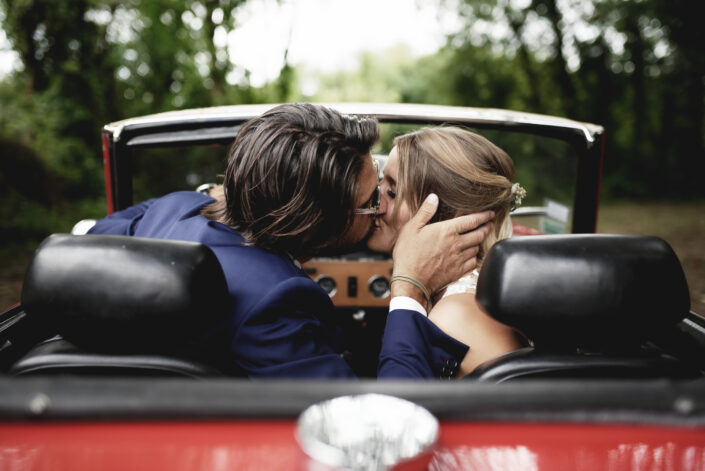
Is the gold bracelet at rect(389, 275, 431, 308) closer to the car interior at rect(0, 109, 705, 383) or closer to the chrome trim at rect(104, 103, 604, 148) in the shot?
the car interior at rect(0, 109, 705, 383)

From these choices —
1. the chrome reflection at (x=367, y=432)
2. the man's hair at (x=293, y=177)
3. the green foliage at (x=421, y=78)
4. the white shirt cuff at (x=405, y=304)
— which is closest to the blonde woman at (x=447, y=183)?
Result: the white shirt cuff at (x=405, y=304)

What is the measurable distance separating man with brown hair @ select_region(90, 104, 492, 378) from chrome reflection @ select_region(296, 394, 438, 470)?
52 centimetres

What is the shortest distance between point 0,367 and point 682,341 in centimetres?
204

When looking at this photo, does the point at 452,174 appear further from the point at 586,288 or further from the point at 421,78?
the point at 421,78

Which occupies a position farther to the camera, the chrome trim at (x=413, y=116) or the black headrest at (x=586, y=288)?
the chrome trim at (x=413, y=116)

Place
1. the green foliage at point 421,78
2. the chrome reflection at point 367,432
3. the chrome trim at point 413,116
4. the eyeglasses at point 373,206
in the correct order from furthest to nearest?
the green foliage at point 421,78
the chrome trim at point 413,116
the eyeglasses at point 373,206
the chrome reflection at point 367,432

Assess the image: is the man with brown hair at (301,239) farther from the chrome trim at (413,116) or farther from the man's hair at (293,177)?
the chrome trim at (413,116)

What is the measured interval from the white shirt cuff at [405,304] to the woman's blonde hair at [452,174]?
44 centimetres

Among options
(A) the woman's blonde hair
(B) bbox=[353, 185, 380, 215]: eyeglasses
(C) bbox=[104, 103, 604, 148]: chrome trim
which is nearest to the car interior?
(B) bbox=[353, 185, 380, 215]: eyeglasses

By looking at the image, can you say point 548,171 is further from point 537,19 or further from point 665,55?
point 665,55

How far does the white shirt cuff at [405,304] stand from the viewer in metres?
1.48

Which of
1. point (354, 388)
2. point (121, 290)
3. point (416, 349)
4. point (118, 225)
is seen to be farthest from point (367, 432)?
point (118, 225)

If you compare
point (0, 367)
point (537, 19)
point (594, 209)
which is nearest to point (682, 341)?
point (594, 209)

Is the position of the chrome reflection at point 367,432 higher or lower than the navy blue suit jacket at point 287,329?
higher
